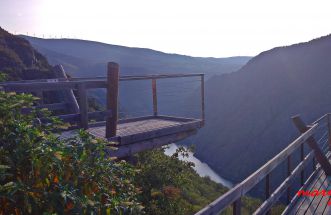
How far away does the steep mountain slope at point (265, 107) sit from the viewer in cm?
4328

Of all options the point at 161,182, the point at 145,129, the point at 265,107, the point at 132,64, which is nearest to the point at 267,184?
the point at 145,129

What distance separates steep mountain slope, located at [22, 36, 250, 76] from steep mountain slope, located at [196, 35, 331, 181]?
46.1 meters

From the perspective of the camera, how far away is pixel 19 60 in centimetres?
2331

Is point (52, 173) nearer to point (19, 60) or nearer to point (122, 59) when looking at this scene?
point (19, 60)

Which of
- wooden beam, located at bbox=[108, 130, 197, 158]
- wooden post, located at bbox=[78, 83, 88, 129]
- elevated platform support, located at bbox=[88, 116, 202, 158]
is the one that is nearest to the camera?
wooden post, located at bbox=[78, 83, 88, 129]

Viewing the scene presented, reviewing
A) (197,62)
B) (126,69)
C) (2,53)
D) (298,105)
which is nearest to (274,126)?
(298,105)

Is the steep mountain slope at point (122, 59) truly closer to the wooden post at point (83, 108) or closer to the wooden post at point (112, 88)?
the wooden post at point (112, 88)

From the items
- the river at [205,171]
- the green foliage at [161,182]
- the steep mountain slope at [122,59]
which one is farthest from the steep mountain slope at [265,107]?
the steep mountain slope at [122,59]

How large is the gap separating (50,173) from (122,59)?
125 metres

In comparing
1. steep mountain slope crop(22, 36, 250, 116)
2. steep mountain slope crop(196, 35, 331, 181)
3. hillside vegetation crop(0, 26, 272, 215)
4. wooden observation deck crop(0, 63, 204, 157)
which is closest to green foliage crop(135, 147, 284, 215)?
wooden observation deck crop(0, 63, 204, 157)

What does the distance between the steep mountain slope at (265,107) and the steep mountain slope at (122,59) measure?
46111 millimetres

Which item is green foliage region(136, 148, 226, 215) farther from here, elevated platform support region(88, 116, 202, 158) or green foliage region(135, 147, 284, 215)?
elevated platform support region(88, 116, 202, 158)

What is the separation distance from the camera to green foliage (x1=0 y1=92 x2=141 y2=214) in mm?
2264

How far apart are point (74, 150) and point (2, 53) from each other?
22.0 m
